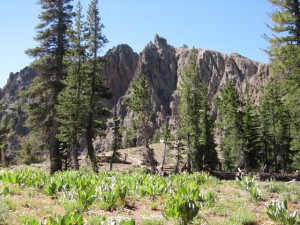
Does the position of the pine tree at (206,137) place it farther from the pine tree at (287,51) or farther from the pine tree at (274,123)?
the pine tree at (287,51)

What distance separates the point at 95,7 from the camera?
30891 millimetres

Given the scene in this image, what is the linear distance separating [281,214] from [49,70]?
24.1 meters

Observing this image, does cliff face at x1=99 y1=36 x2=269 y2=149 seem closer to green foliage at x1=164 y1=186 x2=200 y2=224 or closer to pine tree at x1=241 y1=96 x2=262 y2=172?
pine tree at x1=241 y1=96 x2=262 y2=172

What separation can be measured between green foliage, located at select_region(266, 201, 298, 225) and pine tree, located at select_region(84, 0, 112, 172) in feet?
67.2

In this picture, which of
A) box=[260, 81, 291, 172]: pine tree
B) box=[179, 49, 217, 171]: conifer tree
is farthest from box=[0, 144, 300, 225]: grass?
box=[260, 81, 291, 172]: pine tree

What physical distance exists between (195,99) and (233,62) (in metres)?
151

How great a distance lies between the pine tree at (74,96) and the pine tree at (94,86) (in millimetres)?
837

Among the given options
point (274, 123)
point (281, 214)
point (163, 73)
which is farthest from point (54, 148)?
point (163, 73)

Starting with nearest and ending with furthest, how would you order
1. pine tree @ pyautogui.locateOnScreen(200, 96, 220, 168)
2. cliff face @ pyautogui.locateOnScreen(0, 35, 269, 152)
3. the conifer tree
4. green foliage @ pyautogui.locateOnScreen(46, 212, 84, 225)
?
green foliage @ pyautogui.locateOnScreen(46, 212, 84, 225)
the conifer tree
pine tree @ pyautogui.locateOnScreen(200, 96, 220, 168)
cliff face @ pyautogui.locateOnScreen(0, 35, 269, 152)

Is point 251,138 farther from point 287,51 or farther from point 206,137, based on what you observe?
point 287,51

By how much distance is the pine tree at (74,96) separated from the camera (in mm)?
24531

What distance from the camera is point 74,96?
2522 cm

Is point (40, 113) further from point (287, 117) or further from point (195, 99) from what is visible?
point (287, 117)

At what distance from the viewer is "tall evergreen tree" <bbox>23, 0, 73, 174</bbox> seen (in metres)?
26.2
